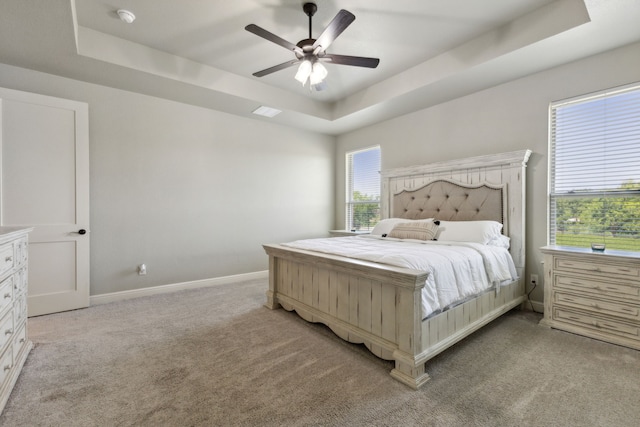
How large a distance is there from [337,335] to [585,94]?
10.5 feet

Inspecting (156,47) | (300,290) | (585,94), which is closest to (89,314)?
(300,290)

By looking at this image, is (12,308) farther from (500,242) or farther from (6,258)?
(500,242)

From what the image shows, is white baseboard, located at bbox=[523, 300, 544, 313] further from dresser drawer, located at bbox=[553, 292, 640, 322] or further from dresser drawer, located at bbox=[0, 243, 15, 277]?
dresser drawer, located at bbox=[0, 243, 15, 277]

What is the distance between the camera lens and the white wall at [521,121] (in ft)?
8.62

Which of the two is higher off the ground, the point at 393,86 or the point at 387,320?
the point at 393,86

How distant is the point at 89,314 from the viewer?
9.37ft

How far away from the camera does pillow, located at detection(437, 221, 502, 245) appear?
282cm

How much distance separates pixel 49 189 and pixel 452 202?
14.4 ft

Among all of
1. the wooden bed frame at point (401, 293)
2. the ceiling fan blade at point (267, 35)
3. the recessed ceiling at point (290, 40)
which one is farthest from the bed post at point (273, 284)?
the recessed ceiling at point (290, 40)

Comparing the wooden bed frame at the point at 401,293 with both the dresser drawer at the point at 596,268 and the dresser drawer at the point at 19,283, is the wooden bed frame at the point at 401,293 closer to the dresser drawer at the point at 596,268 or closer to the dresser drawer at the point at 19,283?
the dresser drawer at the point at 596,268

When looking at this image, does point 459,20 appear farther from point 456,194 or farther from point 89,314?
point 89,314

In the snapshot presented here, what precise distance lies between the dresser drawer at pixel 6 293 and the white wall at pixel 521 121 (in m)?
4.19

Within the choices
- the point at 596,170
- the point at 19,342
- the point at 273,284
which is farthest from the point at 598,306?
the point at 19,342

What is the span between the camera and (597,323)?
7.47 feet
